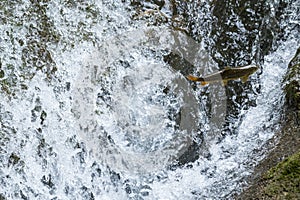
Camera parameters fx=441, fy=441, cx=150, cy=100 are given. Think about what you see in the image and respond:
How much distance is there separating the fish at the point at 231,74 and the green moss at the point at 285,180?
128 cm

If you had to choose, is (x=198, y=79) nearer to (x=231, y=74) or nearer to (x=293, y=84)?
(x=231, y=74)

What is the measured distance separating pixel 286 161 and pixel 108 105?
75.3 inches

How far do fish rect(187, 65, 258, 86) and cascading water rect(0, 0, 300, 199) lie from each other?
9cm

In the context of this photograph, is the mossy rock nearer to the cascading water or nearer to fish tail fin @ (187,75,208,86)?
the cascading water

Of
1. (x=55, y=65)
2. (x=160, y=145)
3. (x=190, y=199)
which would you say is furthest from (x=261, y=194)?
(x=55, y=65)

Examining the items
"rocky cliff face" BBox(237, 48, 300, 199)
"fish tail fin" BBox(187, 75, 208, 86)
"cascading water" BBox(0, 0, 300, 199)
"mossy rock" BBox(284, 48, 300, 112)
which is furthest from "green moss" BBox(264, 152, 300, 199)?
"fish tail fin" BBox(187, 75, 208, 86)

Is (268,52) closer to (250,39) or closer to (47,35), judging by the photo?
(250,39)

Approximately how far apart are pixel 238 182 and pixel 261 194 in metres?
0.46

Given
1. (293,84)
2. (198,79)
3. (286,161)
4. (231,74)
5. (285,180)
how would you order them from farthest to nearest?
(198,79) → (231,74) → (293,84) → (286,161) → (285,180)

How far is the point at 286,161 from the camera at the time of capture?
295 centimetres

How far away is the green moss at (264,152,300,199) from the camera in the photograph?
109 inches

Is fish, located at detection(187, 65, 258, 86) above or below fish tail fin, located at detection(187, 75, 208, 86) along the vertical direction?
above

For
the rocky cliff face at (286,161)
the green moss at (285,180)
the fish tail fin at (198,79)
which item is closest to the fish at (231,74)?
the fish tail fin at (198,79)

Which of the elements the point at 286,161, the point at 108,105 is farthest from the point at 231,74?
the point at 286,161
